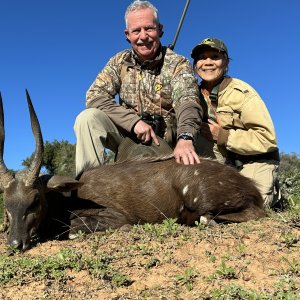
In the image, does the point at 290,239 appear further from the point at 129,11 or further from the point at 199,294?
the point at 129,11

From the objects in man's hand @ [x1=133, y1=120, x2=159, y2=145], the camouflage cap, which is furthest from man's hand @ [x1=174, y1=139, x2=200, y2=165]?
the camouflage cap

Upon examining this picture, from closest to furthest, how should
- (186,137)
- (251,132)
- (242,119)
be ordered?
(186,137)
(251,132)
(242,119)

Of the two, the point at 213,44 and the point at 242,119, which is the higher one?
the point at 213,44

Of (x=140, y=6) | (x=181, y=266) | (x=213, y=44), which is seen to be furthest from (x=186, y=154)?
(x=140, y=6)

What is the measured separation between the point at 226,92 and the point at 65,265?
4135mm

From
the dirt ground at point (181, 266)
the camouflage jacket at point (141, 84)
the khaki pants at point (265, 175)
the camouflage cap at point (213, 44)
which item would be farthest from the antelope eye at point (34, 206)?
Result: the camouflage cap at point (213, 44)

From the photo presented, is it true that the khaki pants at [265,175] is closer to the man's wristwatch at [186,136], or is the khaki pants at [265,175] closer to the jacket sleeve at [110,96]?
the man's wristwatch at [186,136]

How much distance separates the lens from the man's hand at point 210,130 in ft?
22.6

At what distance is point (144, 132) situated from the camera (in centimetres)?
650

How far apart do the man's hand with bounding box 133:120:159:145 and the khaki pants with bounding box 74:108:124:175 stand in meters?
0.49

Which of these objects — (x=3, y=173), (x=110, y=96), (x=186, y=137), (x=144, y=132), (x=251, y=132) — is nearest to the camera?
(x=3, y=173)

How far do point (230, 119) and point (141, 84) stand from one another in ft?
4.56

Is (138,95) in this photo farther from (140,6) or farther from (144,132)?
(140,6)

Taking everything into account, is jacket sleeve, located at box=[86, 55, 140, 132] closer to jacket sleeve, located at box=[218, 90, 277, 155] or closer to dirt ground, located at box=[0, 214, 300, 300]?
jacket sleeve, located at box=[218, 90, 277, 155]
